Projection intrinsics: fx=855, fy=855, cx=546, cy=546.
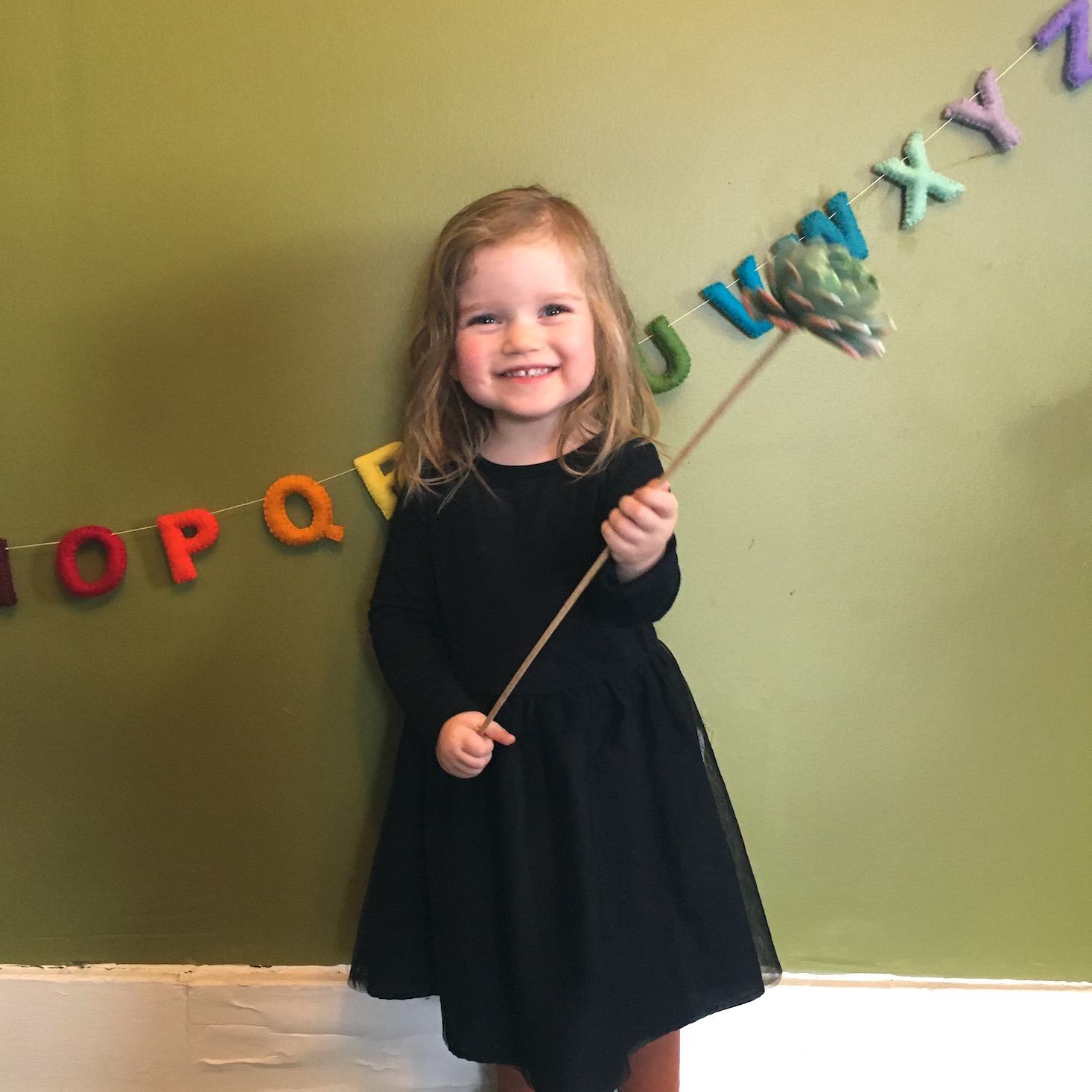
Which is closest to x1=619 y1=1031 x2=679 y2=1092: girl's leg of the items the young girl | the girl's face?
the young girl

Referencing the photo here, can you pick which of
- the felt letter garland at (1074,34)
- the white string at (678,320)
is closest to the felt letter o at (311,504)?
the white string at (678,320)

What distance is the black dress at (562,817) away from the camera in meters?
0.76

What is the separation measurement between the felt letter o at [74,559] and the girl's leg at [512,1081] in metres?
0.67

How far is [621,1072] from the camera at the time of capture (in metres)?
0.78

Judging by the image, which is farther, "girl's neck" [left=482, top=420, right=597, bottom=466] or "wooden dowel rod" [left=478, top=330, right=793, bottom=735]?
"girl's neck" [left=482, top=420, right=597, bottom=466]

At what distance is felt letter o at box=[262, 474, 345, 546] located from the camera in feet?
3.01

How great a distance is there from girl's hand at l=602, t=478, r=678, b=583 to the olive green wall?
26cm

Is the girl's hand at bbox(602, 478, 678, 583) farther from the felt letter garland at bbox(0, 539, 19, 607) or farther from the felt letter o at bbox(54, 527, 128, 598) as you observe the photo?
the felt letter garland at bbox(0, 539, 19, 607)

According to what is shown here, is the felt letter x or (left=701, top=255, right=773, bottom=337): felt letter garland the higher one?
the felt letter x

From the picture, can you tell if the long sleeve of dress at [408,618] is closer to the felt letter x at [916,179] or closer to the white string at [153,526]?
the white string at [153,526]

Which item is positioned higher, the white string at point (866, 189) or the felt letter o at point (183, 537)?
the white string at point (866, 189)

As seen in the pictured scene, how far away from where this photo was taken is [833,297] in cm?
58

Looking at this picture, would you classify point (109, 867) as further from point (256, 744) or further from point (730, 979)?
point (730, 979)

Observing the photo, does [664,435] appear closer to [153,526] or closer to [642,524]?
[642,524]
